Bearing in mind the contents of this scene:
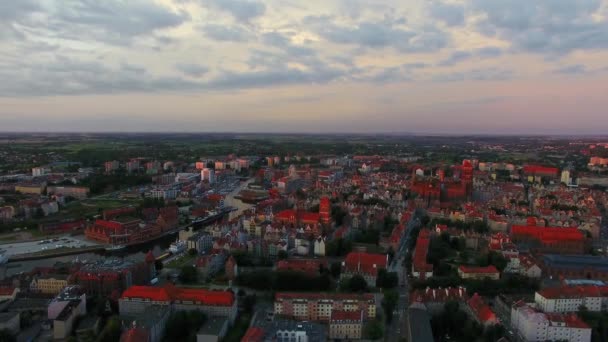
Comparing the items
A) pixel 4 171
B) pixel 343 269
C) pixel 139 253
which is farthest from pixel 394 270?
pixel 4 171

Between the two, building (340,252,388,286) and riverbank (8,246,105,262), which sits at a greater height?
building (340,252,388,286)

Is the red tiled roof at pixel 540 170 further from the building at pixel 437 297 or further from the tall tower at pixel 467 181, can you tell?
the building at pixel 437 297

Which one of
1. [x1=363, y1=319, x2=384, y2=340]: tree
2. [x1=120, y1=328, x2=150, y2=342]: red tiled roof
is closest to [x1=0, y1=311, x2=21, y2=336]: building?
[x1=120, y1=328, x2=150, y2=342]: red tiled roof

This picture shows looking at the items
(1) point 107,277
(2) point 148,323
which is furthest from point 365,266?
(1) point 107,277

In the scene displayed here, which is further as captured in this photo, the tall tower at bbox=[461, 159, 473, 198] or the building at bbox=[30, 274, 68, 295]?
the tall tower at bbox=[461, 159, 473, 198]

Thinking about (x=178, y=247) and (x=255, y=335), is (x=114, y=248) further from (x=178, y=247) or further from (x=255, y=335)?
(x=255, y=335)

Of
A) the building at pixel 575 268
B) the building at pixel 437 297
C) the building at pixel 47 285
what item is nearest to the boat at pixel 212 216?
the building at pixel 47 285

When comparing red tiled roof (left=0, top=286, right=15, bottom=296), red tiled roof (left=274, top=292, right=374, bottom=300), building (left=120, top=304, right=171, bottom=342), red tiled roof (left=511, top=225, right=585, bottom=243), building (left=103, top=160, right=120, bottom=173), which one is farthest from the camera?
building (left=103, top=160, right=120, bottom=173)

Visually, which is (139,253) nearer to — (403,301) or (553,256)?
(403,301)

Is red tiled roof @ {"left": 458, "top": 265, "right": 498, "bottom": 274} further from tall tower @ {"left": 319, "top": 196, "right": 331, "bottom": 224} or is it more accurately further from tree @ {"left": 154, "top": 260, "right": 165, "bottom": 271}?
tree @ {"left": 154, "top": 260, "right": 165, "bottom": 271}
